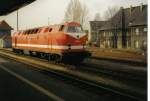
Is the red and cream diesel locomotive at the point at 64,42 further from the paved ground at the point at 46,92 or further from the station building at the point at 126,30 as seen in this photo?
the station building at the point at 126,30

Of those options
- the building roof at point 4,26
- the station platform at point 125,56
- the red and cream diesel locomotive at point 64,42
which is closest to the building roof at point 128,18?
the station platform at point 125,56

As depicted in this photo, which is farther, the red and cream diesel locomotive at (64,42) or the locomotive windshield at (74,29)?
the locomotive windshield at (74,29)

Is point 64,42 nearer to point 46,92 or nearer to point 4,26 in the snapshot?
point 46,92

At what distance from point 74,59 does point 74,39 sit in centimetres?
158

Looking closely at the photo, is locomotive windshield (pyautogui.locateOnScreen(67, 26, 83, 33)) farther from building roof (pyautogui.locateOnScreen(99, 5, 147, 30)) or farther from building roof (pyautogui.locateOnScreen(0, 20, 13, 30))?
building roof (pyautogui.locateOnScreen(0, 20, 13, 30))

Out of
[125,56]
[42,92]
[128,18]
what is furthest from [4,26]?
[42,92]

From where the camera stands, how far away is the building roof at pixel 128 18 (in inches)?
2628

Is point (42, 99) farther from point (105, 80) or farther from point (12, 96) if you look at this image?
point (105, 80)

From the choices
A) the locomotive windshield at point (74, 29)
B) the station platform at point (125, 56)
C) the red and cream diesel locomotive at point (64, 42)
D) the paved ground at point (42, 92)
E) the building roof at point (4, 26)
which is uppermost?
the building roof at point (4, 26)

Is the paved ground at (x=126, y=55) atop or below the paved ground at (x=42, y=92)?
atop

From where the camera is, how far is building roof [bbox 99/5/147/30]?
219 ft

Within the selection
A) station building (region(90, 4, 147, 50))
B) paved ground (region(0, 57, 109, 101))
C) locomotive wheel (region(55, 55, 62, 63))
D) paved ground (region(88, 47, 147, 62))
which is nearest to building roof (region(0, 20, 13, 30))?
station building (region(90, 4, 147, 50))

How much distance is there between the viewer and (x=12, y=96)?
365 inches

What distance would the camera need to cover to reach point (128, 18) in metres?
71.4
